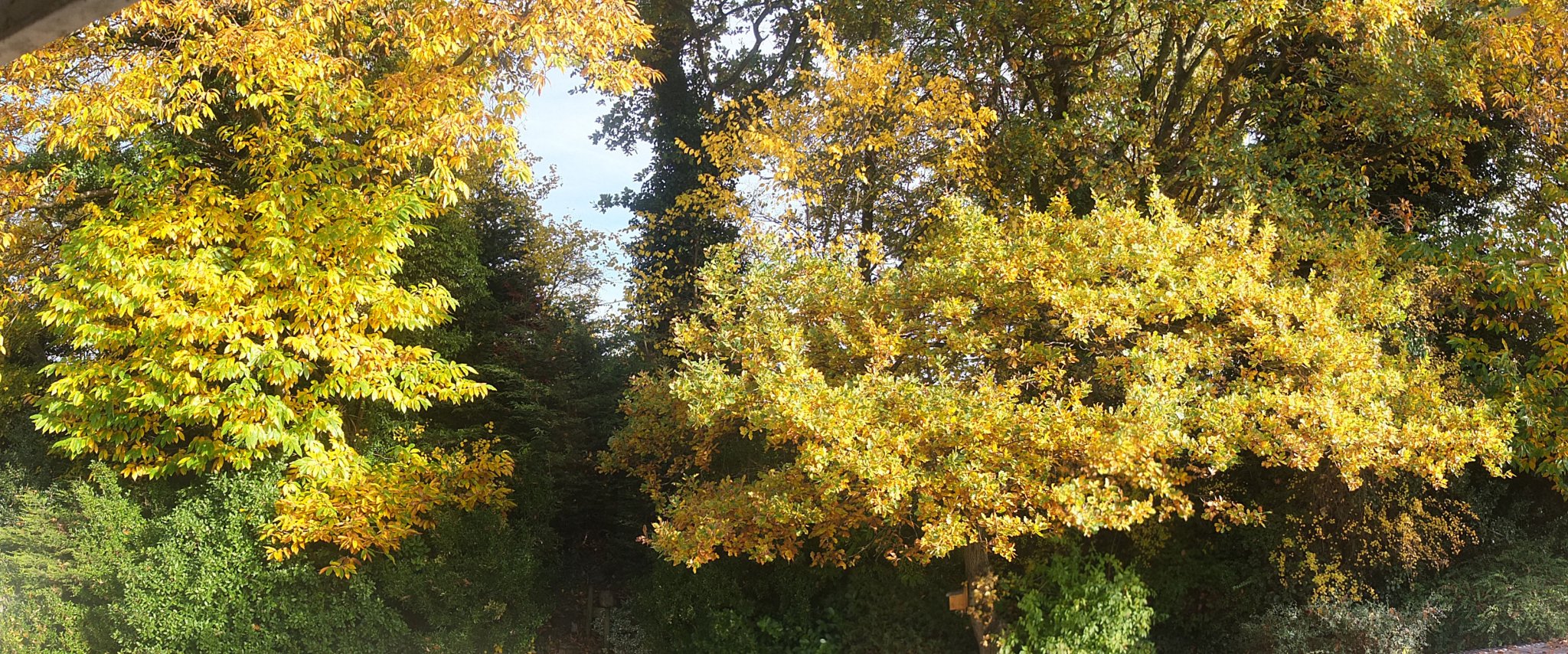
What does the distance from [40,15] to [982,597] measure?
624 centimetres

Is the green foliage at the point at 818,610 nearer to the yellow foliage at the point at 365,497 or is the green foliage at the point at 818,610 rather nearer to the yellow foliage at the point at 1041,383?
the yellow foliage at the point at 1041,383

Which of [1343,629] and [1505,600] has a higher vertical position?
[1343,629]

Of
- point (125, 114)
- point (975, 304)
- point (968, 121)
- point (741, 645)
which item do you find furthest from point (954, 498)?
point (125, 114)

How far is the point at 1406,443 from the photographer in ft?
20.5

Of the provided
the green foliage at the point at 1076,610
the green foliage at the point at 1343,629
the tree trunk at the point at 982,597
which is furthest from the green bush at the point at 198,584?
the green foliage at the point at 1343,629

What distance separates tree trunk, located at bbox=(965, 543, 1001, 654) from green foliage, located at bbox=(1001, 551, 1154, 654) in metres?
0.17

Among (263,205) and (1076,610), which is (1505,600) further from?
(263,205)

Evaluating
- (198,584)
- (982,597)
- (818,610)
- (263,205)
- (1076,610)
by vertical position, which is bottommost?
(1076,610)

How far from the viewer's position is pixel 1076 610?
22.5ft

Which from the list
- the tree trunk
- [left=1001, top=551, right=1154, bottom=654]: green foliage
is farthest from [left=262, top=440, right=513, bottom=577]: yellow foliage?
[left=1001, top=551, right=1154, bottom=654]: green foliage

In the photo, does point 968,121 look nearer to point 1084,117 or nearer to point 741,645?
point 1084,117

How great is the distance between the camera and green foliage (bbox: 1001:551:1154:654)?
6.86 metres

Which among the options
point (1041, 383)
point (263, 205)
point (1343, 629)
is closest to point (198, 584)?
point (263, 205)

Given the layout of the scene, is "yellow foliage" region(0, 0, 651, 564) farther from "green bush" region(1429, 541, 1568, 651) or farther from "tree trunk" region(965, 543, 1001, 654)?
"green bush" region(1429, 541, 1568, 651)
